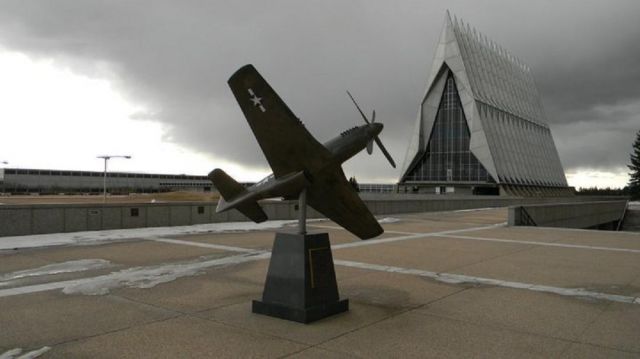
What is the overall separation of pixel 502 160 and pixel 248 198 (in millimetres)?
74582

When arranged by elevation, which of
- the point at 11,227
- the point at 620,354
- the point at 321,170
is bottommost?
the point at 620,354

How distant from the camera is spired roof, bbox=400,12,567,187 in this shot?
75438 mm

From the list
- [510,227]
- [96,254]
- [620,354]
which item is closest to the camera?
[620,354]

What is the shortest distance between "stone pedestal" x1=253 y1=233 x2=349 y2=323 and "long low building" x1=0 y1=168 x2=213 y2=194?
9244cm

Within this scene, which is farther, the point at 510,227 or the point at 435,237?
the point at 510,227

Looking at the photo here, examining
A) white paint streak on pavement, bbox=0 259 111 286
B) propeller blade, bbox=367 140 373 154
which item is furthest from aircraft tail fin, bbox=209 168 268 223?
white paint streak on pavement, bbox=0 259 111 286

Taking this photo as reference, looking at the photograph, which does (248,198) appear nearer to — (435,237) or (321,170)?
(321,170)

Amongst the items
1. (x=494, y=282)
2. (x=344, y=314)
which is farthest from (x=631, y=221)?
(x=344, y=314)

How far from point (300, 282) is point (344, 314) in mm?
872

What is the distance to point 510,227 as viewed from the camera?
23.2m

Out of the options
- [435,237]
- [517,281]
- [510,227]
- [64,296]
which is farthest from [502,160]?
[64,296]

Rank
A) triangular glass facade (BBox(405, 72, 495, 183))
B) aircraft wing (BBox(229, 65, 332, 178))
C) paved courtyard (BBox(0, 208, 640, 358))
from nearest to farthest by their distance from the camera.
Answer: paved courtyard (BBox(0, 208, 640, 358)) → aircraft wing (BBox(229, 65, 332, 178)) → triangular glass facade (BBox(405, 72, 495, 183))

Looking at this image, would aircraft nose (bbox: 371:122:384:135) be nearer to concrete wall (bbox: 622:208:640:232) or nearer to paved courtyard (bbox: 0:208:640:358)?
paved courtyard (bbox: 0:208:640:358)

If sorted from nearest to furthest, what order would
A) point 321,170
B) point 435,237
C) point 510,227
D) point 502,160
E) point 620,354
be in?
point 620,354, point 321,170, point 435,237, point 510,227, point 502,160
